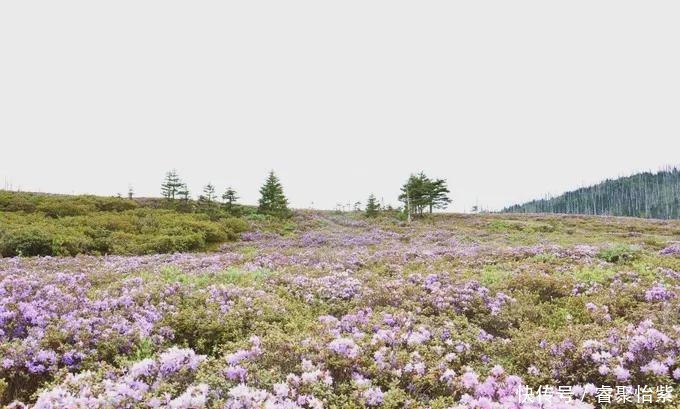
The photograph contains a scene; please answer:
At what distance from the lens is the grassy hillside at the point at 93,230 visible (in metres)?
21.6

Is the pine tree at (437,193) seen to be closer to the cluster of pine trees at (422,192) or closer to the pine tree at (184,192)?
the cluster of pine trees at (422,192)

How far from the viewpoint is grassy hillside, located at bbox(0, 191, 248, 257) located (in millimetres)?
21609

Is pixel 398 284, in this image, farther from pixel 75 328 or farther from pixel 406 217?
pixel 406 217

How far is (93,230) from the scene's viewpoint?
2669 cm

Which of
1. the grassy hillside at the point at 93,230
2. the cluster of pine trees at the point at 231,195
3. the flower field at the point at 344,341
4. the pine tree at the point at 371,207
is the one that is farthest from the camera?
the pine tree at the point at 371,207

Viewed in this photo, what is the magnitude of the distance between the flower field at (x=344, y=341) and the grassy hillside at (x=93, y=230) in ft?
40.5

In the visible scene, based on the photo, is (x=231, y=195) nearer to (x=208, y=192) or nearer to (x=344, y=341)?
(x=208, y=192)

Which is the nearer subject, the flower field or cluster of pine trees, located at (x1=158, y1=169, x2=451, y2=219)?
the flower field

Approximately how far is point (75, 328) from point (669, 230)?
195ft

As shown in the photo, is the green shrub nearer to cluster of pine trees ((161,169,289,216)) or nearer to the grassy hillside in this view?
the grassy hillside

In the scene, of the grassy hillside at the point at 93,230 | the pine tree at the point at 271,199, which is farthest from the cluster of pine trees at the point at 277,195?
the grassy hillside at the point at 93,230

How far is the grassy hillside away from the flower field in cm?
1234

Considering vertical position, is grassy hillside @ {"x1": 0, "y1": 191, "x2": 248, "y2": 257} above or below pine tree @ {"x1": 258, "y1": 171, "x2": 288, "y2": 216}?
below

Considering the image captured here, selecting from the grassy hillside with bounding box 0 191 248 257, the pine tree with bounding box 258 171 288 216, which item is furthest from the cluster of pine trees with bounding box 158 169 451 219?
the grassy hillside with bounding box 0 191 248 257
